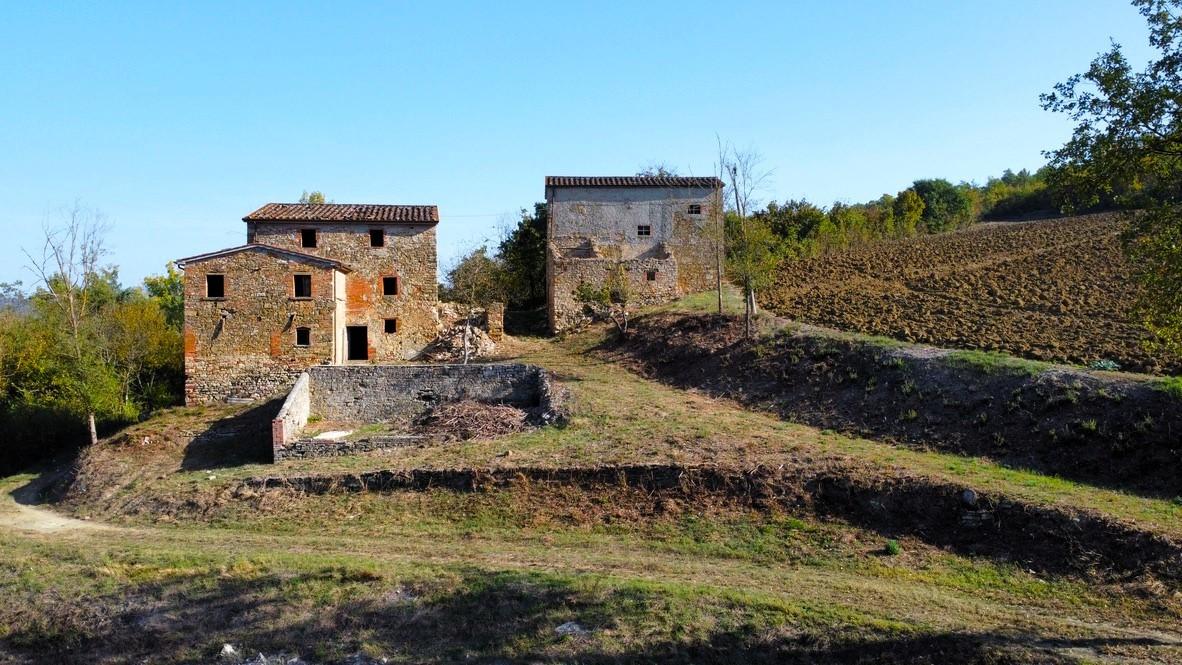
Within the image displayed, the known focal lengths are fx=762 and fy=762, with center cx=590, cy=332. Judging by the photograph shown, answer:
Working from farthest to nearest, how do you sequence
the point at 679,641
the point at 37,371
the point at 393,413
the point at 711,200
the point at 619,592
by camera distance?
the point at 711,200
the point at 37,371
the point at 393,413
the point at 619,592
the point at 679,641

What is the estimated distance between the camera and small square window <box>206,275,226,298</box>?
2759 centimetres

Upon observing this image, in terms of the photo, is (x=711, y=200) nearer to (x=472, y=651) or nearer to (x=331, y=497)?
(x=331, y=497)

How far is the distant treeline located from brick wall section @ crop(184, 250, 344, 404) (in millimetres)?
22791

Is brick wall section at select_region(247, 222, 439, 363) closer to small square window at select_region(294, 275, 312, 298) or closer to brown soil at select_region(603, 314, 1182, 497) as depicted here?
small square window at select_region(294, 275, 312, 298)

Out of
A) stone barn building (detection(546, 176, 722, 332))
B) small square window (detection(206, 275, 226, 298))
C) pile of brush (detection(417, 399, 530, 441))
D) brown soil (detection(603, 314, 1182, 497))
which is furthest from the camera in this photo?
stone barn building (detection(546, 176, 722, 332))

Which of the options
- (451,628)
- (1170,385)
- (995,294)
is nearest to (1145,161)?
(1170,385)

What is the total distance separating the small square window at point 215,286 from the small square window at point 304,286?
8.31 feet

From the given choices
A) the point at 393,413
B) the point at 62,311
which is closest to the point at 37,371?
the point at 62,311

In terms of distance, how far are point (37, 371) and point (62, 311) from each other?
3.13m

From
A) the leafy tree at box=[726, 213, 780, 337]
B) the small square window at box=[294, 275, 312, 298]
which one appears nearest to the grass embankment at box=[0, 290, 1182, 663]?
the leafy tree at box=[726, 213, 780, 337]

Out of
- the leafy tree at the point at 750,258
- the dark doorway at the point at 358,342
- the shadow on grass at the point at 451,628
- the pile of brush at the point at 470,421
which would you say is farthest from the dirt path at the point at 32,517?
the leafy tree at the point at 750,258

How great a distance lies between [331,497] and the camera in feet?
57.1

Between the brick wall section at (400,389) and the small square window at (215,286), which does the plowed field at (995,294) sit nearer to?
the brick wall section at (400,389)

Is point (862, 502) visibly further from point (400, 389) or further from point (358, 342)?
point (358, 342)
